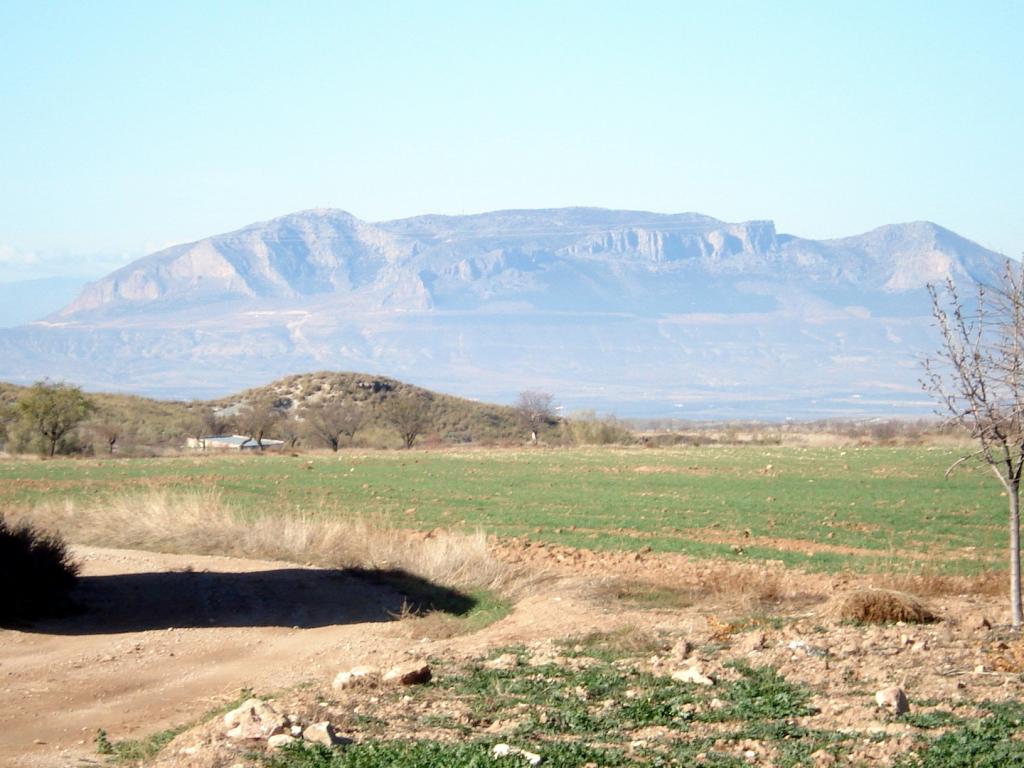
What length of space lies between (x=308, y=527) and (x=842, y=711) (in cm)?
1350

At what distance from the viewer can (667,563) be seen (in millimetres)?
20703

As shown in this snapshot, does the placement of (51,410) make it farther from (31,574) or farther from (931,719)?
(931,719)

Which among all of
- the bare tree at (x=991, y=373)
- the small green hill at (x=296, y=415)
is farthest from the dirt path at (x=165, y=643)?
the small green hill at (x=296, y=415)

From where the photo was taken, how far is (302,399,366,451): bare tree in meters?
76.1

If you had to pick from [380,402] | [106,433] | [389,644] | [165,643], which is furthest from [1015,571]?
[380,402]

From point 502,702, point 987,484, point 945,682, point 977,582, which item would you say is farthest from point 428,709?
point 987,484

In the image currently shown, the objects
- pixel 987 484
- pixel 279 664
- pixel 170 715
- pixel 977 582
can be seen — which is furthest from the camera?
pixel 987 484

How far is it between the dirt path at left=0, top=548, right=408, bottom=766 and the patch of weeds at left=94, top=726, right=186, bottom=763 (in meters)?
0.19

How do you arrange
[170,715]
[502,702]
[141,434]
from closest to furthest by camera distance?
[502,702], [170,715], [141,434]

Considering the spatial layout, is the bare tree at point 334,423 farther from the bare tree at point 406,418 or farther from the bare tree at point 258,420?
the bare tree at point 258,420

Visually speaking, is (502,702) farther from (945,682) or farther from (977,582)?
(977,582)

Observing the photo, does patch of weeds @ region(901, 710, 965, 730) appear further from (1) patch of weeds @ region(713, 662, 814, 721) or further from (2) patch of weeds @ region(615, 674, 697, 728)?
(2) patch of weeds @ region(615, 674, 697, 728)

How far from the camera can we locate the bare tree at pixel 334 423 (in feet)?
250

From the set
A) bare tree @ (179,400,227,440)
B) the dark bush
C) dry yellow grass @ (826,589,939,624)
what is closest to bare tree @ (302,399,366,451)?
bare tree @ (179,400,227,440)
